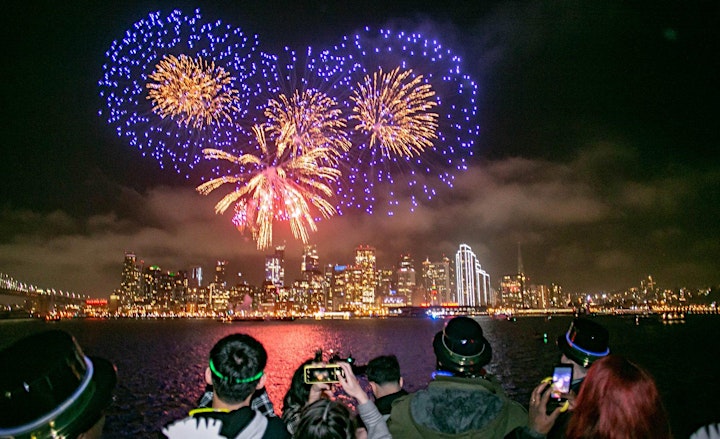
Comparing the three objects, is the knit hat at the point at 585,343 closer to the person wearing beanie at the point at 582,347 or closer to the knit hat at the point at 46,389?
the person wearing beanie at the point at 582,347

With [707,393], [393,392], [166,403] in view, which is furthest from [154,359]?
[393,392]

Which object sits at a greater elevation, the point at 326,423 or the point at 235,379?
the point at 235,379

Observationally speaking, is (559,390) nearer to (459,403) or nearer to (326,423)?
(459,403)

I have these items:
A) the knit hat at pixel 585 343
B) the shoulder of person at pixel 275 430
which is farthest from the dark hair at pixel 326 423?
the knit hat at pixel 585 343

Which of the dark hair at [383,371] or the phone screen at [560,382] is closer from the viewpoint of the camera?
the phone screen at [560,382]

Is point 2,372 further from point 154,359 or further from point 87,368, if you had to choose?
point 154,359

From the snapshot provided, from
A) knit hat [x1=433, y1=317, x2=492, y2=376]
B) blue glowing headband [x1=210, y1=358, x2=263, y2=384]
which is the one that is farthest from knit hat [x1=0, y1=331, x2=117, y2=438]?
knit hat [x1=433, y1=317, x2=492, y2=376]

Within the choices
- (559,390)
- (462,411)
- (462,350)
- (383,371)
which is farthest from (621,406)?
(383,371)
